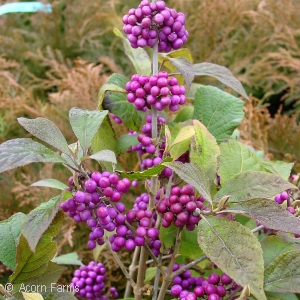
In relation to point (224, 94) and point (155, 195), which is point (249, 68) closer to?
point (224, 94)

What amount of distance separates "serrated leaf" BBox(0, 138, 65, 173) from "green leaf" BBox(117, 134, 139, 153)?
208 mm

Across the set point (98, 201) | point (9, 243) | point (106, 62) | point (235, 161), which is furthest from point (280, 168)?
point (106, 62)

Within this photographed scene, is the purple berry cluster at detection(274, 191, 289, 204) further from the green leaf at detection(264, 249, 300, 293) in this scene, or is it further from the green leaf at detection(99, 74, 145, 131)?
the green leaf at detection(99, 74, 145, 131)

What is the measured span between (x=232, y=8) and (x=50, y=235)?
1.76 m

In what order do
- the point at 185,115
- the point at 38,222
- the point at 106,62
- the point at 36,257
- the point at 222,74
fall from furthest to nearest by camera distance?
the point at 106,62 < the point at 185,115 < the point at 222,74 < the point at 36,257 < the point at 38,222

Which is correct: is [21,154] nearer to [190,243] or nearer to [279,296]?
[190,243]

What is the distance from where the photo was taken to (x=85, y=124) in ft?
1.83

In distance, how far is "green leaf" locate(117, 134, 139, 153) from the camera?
0.70m

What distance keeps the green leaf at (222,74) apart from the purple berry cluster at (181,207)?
0.20 metres

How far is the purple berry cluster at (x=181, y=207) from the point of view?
1.75 ft

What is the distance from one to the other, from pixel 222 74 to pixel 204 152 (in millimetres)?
171

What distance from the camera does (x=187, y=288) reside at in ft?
2.18

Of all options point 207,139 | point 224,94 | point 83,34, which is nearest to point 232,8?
point 83,34

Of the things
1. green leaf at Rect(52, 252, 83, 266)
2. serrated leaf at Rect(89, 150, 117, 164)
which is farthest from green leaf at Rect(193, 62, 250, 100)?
green leaf at Rect(52, 252, 83, 266)
